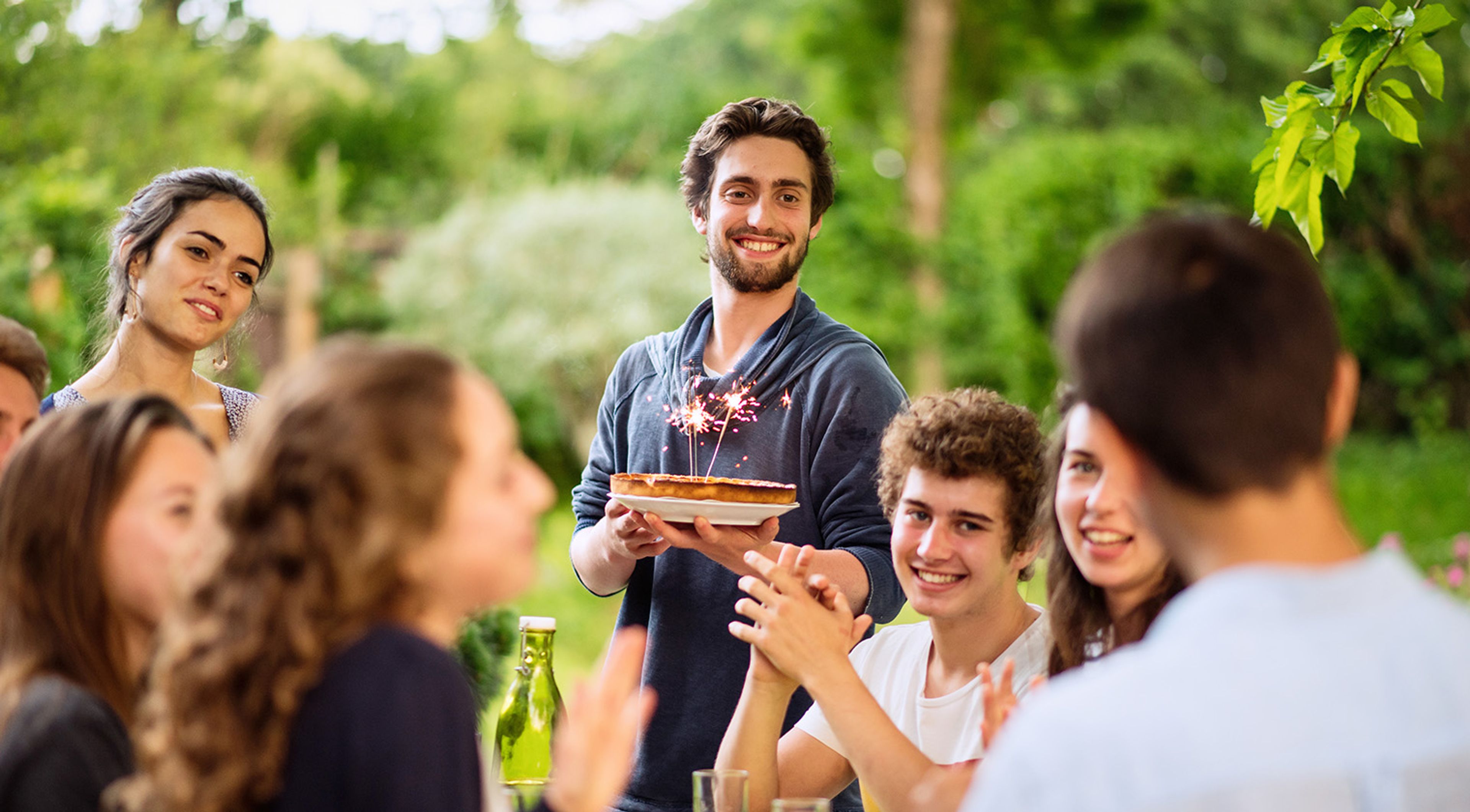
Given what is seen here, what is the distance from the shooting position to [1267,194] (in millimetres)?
2436

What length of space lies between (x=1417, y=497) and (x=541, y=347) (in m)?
7.38

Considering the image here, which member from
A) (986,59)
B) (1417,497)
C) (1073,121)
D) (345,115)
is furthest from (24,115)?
(1073,121)

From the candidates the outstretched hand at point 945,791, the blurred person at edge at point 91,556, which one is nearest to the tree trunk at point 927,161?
the outstretched hand at point 945,791

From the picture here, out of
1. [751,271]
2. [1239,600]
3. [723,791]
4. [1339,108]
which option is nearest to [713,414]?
[751,271]

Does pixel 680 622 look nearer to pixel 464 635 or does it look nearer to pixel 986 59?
pixel 464 635

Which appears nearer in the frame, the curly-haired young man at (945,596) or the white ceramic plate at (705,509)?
the curly-haired young man at (945,596)

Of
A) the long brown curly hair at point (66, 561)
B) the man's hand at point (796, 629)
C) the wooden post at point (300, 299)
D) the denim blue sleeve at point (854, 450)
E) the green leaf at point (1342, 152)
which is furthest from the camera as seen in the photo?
the wooden post at point (300, 299)

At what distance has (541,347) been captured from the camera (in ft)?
38.1

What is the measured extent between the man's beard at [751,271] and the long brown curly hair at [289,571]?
5.50 ft

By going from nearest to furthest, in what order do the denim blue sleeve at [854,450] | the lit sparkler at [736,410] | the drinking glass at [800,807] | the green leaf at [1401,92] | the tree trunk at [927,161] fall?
the drinking glass at [800,807], the green leaf at [1401,92], the denim blue sleeve at [854,450], the lit sparkler at [736,410], the tree trunk at [927,161]

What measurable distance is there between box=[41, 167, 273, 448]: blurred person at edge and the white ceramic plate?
3.50 ft

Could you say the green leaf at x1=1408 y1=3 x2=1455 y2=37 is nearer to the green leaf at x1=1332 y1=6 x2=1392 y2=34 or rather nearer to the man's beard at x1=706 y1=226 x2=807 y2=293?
the green leaf at x1=1332 y1=6 x2=1392 y2=34

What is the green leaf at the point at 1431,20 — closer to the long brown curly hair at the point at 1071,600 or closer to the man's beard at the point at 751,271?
the long brown curly hair at the point at 1071,600

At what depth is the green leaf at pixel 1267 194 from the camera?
2412mm
